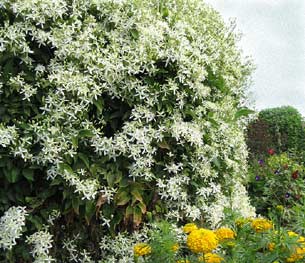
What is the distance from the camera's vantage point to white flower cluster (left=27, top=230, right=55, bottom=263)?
312 centimetres

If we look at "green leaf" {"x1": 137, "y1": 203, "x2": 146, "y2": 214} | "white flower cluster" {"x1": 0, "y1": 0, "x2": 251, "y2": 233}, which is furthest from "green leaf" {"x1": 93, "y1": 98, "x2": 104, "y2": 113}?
"green leaf" {"x1": 137, "y1": 203, "x2": 146, "y2": 214}

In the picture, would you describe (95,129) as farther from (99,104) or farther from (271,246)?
(271,246)

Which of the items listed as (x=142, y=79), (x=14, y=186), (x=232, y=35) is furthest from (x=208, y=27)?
(x=14, y=186)

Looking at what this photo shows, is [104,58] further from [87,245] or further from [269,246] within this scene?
[269,246]

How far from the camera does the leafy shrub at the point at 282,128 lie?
419 inches

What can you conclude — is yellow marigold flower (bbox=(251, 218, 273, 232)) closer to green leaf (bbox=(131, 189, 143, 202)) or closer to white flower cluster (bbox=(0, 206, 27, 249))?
green leaf (bbox=(131, 189, 143, 202))

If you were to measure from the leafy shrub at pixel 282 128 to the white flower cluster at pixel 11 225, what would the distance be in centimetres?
772

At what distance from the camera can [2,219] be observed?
307 centimetres

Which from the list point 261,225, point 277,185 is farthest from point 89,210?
point 277,185

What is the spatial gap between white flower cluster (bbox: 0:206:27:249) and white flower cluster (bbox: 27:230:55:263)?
4.2 inches

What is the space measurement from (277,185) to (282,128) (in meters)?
4.42

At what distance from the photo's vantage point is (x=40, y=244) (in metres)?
3.12

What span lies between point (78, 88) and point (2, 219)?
2.81 feet

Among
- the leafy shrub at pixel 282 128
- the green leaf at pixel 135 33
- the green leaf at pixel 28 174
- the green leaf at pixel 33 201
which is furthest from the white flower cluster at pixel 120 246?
the leafy shrub at pixel 282 128
